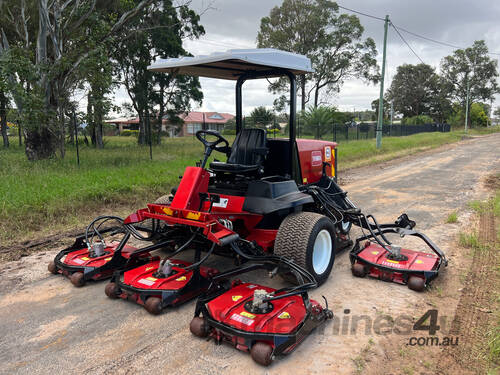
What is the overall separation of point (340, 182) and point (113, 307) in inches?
343

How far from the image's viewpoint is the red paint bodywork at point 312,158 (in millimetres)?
4973

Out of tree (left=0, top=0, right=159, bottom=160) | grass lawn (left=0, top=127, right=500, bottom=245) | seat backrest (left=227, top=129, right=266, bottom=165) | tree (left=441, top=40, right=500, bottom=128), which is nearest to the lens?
seat backrest (left=227, top=129, right=266, bottom=165)

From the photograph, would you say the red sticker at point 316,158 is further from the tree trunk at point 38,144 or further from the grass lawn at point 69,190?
the tree trunk at point 38,144

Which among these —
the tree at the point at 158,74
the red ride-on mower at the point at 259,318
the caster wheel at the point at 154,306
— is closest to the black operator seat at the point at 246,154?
the red ride-on mower at the point at 259,318

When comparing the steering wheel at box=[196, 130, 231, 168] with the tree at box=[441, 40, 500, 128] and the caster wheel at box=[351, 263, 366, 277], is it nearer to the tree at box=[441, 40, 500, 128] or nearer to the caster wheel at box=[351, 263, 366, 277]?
the caster wheel at box=[351, 263, 366, 277]

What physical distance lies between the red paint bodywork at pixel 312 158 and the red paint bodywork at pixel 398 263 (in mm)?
1248

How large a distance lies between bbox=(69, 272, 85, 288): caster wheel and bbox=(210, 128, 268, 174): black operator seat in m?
1.84

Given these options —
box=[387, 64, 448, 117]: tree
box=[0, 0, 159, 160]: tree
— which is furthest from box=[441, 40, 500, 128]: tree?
box=[0, 0, 159, 160]: tree

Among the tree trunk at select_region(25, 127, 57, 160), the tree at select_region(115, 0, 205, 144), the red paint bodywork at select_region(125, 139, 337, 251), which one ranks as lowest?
the red paint bodywork at select_region(125, 139, 337, 251)

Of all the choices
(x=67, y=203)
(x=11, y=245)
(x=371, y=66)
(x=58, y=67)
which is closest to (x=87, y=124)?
(x=58, y=67)

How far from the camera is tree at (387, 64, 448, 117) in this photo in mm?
65938

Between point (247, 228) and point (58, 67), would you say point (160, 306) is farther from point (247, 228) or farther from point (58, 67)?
point (58, 67)

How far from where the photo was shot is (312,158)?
204 inches

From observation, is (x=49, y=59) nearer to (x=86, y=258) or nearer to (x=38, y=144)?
(x=38, y=144)
